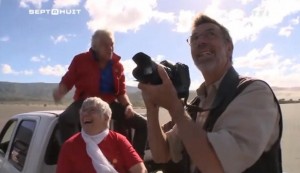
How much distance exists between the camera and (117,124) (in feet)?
14.4

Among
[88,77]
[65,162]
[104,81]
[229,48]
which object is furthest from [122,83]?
[229,48]

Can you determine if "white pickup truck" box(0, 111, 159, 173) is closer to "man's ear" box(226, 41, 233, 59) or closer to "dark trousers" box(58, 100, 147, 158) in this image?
"dark trousers" box(58, 100, 147, 158)

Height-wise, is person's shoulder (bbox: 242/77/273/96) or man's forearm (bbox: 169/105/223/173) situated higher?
person's shoulder (bbox: 242/77/273/96)

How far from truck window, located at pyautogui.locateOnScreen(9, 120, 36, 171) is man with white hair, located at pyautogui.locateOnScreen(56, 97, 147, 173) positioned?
3.32ft

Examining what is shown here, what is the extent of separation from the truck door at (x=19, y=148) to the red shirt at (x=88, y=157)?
2.96ft

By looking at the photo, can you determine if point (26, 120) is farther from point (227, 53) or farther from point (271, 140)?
point (271, 140)

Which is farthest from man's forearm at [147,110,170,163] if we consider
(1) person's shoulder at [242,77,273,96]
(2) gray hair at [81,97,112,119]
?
(2) gray hair at [81,97,112,119]

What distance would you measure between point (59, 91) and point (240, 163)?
10.4 ft

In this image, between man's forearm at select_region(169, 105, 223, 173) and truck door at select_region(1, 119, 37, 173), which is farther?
truck door at select_region(1, 119, 37, 173)

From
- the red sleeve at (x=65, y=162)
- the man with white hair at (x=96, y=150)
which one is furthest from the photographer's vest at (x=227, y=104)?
the red sleeve at (x=65, y=162)

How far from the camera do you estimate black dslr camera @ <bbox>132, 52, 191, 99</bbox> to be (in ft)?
5.98

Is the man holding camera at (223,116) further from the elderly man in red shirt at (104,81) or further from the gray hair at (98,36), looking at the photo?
the gray hair at (98,36)

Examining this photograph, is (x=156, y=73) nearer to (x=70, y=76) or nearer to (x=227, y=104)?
(x=227, y=104)

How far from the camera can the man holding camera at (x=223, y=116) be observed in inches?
65.7
